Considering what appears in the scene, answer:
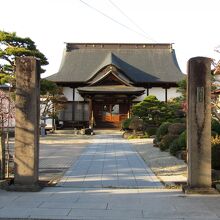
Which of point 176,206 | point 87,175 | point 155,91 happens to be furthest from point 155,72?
point 176,206

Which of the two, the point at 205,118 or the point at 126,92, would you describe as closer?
the point at 205,118

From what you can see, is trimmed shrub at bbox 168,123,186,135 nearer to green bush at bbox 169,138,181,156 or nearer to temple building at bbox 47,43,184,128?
green bush at bbox 169,138,181,156

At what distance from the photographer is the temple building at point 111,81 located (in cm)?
3975

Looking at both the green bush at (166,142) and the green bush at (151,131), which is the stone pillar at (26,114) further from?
the green bush at (151,131)

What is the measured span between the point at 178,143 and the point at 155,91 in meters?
26.0

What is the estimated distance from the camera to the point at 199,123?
32.2 ft

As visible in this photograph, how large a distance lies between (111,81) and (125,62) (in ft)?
19.2

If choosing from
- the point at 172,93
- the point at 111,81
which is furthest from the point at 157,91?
the point at 111,81

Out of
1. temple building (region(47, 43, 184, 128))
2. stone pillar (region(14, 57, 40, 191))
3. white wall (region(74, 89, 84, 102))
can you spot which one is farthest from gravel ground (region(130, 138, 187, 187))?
white wall (region(74, 89, 84, 102))

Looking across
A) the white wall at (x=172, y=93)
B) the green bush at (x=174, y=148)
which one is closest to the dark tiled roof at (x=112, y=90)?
the white wall at (x=172, y=93)

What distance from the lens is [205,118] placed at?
9.81 meters

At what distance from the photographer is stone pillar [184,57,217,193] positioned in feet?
31.8

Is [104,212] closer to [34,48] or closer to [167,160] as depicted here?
[167,160]

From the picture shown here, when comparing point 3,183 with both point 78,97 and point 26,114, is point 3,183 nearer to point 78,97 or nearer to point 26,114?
point 26,114
